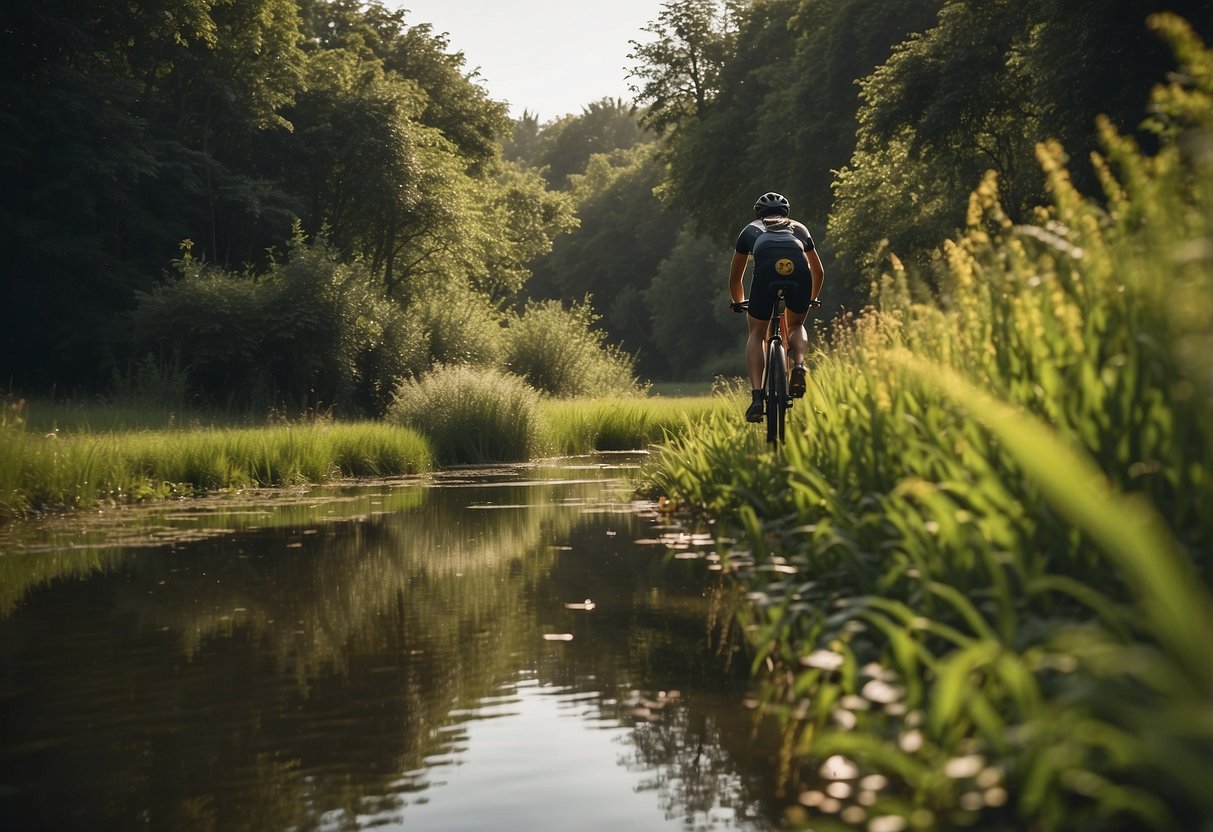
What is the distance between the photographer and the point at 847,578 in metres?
5.87

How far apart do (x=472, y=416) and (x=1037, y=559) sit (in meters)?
17.9

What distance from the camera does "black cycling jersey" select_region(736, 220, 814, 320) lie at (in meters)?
10.8

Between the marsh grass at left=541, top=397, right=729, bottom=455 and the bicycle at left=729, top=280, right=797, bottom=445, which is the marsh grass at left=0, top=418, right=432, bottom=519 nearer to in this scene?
the marsh grass at left=541, top=397, right=729, bottom=455

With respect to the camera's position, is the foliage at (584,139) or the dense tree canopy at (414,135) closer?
the dense tree canopy at (414,135)

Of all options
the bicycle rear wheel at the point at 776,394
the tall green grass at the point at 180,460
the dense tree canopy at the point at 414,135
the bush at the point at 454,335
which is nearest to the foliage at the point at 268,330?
the dense tree canopy at the point at 414,135

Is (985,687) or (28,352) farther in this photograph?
(28,352)

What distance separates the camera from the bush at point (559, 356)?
3275 cm

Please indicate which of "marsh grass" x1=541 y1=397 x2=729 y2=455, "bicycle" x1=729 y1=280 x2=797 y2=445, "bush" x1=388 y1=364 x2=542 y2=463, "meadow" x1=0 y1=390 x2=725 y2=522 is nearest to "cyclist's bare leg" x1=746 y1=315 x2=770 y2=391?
"bicycle" x1=729 y1=280 x2=797 y2=445

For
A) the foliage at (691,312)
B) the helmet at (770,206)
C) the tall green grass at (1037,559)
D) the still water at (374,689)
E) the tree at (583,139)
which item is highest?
the tree at (583,139)

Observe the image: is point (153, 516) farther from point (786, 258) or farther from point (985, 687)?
point (985, 687)

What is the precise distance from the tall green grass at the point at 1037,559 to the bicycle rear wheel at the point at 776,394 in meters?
2.92

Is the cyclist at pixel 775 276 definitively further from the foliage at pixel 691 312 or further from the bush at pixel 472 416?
the foliage at pixel 691 312

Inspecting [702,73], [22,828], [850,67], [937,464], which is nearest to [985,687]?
[937,464]

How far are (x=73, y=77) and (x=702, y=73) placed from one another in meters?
26.9
